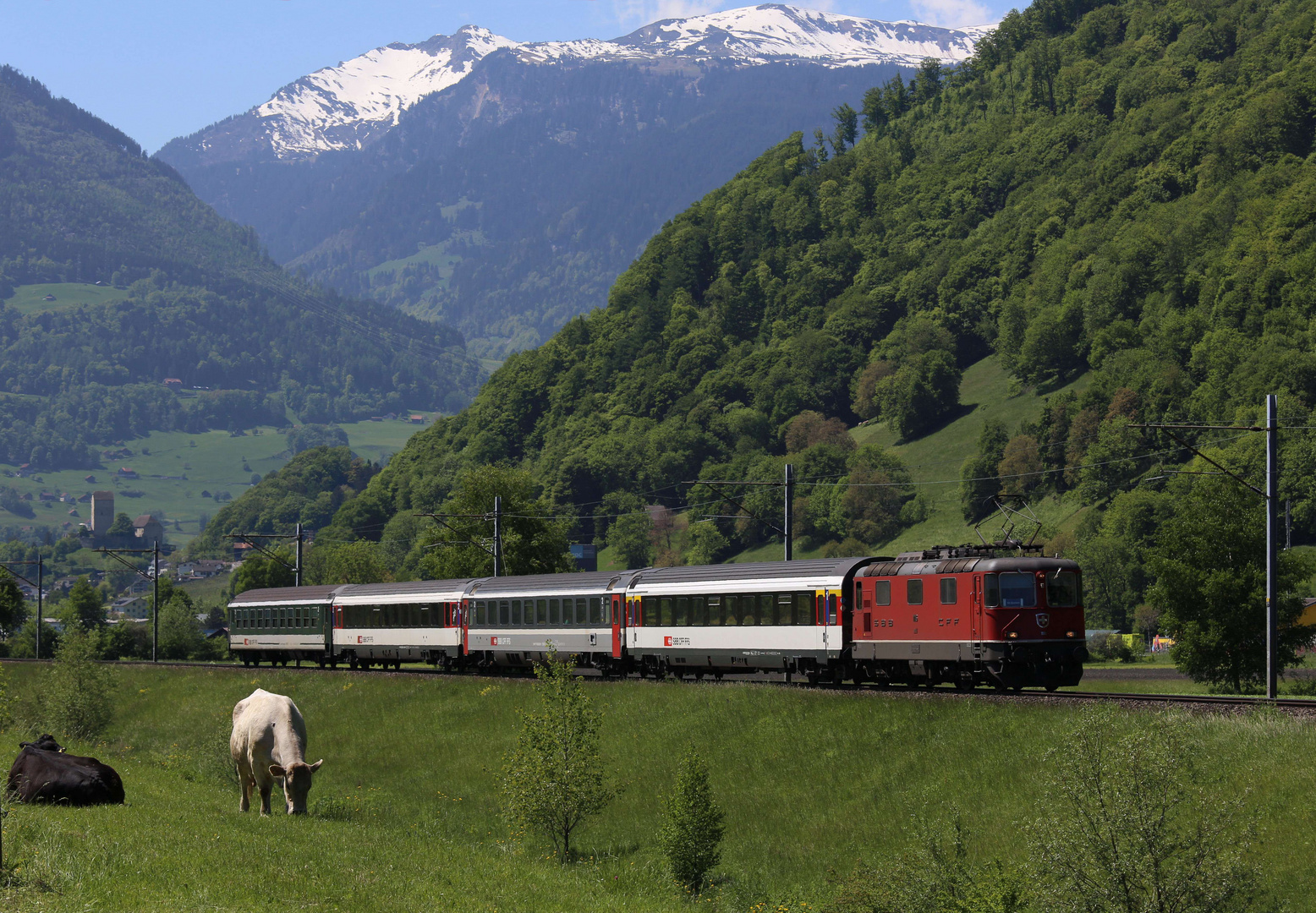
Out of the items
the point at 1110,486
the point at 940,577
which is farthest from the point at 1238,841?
the point at 1110,486

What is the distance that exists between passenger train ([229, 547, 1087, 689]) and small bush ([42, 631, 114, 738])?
1331cm

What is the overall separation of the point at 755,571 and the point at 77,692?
31.4 metres

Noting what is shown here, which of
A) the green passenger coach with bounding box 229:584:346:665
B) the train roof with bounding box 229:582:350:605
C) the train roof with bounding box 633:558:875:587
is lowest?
the green passenger coach with bounding box 229:584:346:665

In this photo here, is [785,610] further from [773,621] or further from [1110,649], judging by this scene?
[1110,649]

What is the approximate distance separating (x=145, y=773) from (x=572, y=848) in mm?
11826

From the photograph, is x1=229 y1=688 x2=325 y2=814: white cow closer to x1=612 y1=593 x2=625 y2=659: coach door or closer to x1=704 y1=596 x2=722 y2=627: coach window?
x1=704 y1=596 x2=722 y2=627: coach window

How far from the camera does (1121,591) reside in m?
134

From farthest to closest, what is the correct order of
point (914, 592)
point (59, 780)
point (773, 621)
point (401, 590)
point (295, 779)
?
1. point (401, 590)
2. point (773, 621)
3. point (914, 592)
4. point (295, 779)
5. point (59, 780)

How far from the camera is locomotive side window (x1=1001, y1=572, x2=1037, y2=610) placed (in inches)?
1529

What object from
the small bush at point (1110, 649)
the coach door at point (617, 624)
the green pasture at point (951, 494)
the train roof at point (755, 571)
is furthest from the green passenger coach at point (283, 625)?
the green pasture at point (951, 494)

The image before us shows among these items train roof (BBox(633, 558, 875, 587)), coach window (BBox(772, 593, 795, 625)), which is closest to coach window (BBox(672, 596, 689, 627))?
train roof (BBox(633, 558, 875, 587))

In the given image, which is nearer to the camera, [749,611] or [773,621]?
[773,621]

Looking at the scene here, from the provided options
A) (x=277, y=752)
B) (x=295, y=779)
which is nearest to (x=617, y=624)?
(x=277, y=752)

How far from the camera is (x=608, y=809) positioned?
41.8m
